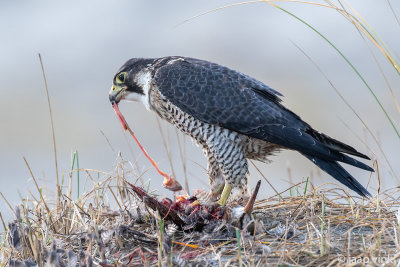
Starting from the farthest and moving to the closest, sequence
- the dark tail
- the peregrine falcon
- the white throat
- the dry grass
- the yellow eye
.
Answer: the yellow eye < the white throat < the peregrine falcon < the dark tail < the dry grass

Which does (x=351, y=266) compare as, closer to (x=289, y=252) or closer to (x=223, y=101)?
(x=289, y=252)

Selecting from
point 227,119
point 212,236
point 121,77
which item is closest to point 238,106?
point 227,119

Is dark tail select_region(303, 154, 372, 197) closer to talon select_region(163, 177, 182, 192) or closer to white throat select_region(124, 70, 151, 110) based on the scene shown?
talon select_region(163, 177, 182, 192)

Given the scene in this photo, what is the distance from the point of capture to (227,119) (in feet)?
13.3

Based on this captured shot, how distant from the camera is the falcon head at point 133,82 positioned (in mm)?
4375

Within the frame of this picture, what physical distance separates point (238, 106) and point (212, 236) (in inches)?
44.5

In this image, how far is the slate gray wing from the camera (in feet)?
13.2

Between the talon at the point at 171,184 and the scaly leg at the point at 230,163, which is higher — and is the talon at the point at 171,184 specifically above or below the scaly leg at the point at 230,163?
below

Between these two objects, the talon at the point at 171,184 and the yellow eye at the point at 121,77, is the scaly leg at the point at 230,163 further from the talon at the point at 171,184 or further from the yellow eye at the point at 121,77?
the yellow eye at the point at 121,77

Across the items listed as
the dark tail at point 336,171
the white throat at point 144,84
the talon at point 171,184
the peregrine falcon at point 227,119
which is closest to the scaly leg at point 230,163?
the peregrine falcon at point 227,119

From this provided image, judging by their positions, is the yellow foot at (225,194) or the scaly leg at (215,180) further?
the scaly leg at (215,180)

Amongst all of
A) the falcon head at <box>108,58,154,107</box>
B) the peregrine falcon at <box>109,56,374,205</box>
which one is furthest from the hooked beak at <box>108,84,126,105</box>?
the peregrine falcon at <box>109,56,374,205</box>

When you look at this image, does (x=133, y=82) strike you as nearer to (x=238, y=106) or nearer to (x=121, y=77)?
(x=121, y=77)

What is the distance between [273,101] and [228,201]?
2.41 ft
